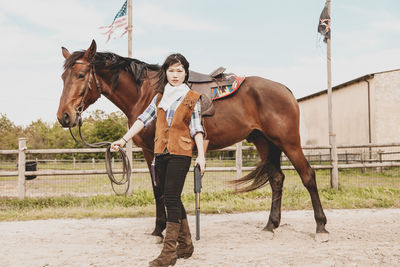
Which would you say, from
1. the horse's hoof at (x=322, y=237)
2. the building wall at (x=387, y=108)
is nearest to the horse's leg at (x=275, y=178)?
the horse's hoof at (x=322, y=237)

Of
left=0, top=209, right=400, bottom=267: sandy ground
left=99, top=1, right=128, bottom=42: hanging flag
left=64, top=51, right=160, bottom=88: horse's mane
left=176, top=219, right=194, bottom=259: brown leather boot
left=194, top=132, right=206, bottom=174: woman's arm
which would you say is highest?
left=99, top=1, right=128, bottom=42: hanging flag

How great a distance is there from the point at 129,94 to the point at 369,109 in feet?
44.7

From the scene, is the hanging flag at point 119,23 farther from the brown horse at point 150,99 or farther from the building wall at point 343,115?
the building wall at point 343,115

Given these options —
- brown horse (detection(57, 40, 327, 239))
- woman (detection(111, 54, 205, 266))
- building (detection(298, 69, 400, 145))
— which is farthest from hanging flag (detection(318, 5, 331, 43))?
woman (detection(111, 54, 205, 266))

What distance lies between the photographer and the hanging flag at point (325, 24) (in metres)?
8.80

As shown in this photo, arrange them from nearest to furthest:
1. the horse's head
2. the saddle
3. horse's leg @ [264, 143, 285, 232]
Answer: the horse's head
the saddle
horse's leg @ [264, 143, 285, 232]

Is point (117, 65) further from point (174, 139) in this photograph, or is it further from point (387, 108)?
point (387, 108)

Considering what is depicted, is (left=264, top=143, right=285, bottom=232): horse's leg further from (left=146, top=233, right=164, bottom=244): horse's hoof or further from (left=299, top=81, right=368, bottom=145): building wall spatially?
A: (left=299, top=81, right=368, bottom=145): building wall

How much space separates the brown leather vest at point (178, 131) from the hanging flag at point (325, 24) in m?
7.44

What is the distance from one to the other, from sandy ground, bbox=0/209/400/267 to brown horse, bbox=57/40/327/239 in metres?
0.34

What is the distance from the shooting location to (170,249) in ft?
8.91

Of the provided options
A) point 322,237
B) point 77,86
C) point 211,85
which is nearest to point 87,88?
point 77,86

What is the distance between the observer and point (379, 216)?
4898 millimetres

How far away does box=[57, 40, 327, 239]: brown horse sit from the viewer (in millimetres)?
3455
